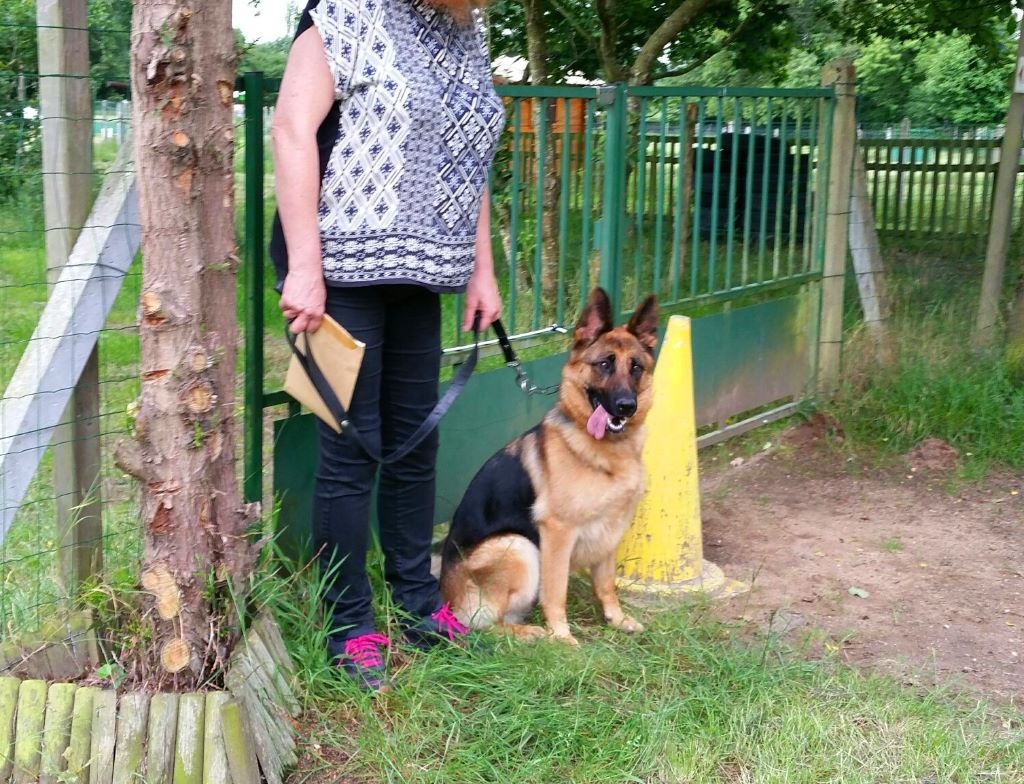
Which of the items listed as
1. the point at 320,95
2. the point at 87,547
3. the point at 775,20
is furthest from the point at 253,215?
the point at 775,20

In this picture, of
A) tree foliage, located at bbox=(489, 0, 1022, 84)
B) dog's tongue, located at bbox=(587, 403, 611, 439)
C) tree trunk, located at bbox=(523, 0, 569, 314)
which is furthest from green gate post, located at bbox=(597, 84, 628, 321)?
tree foliage, located at bbox=(489, 0, 1022, 84)

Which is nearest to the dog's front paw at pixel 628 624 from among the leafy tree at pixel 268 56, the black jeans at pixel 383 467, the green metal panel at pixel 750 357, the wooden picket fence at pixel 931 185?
the black jeans at pixel 383 467

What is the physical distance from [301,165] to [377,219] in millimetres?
257

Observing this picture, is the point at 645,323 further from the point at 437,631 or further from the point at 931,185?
the point at 931,185

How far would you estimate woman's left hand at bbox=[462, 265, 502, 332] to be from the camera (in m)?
3.70

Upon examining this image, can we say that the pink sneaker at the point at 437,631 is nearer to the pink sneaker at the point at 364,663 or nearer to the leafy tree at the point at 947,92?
the pink sneaker at the point at 364,663

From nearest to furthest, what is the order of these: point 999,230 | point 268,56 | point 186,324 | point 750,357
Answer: point 186,324, point 268,56, point 750,357, point 999,230

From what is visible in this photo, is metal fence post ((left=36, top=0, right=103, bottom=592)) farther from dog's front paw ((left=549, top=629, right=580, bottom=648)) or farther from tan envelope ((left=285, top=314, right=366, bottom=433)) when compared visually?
dog's front paw ((left=549, top=629, right=580, bottom=648))

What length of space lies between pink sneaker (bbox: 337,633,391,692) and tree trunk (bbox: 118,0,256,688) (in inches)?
19.8

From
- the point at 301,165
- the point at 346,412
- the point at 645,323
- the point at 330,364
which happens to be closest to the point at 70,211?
the point at 301,165

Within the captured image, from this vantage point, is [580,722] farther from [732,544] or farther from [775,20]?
Result: [775,20]

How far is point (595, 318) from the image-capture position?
4.20 m

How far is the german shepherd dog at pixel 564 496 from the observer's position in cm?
412

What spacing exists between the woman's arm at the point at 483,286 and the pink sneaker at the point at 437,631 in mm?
971
